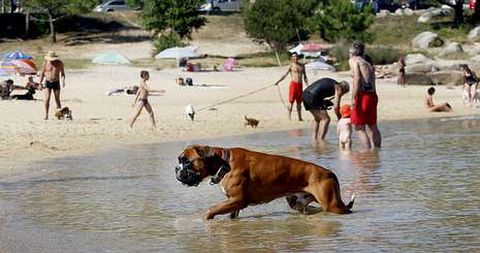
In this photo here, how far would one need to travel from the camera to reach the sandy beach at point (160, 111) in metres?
18.7

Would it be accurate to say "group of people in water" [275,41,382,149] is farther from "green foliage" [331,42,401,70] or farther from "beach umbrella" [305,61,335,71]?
"green foliage" [331,42,401,70]

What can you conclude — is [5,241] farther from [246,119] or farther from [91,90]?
[91,90]

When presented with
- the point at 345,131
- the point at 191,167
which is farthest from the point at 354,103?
the point at 191,167

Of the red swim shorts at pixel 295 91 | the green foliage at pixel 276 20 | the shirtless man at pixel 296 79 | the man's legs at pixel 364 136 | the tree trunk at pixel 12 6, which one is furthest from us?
the tree trunk at pixel 12 6

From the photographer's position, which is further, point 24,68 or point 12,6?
point 12,6

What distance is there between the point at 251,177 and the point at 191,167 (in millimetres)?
548

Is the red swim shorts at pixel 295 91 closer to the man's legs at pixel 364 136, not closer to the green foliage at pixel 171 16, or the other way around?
the man's legs at pixel 364 136

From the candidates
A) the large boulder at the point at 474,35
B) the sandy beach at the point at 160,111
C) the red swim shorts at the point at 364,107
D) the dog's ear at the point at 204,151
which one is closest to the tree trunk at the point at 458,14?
the large boulder at the point at 474,35

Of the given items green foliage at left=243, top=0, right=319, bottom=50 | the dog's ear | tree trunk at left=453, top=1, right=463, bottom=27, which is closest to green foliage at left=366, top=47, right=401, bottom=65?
green foliage at left=243, top=0, right=319, bottom=50

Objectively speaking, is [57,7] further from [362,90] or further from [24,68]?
[362,90]

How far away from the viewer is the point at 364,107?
14805mm

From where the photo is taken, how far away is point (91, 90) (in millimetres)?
31844

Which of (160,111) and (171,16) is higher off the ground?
(160,111)

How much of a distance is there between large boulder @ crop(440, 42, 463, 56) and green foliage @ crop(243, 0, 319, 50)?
6625mm
